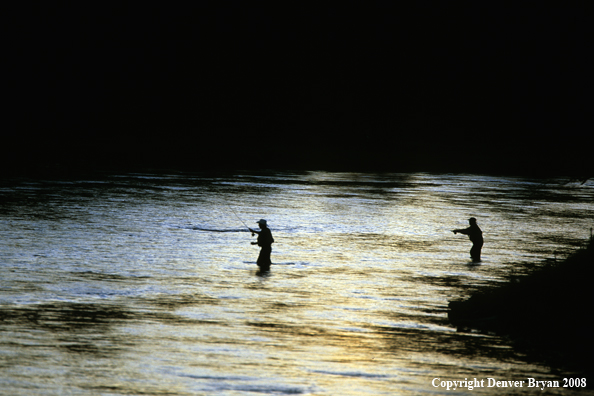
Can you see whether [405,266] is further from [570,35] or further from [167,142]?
[167,142]

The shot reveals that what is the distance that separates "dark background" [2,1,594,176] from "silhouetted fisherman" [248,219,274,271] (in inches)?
2214

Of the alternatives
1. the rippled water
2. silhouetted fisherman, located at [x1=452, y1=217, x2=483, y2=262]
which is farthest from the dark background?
silhouetted fisherman, located at [x1=452, y1=217, x2=483, y2=262]

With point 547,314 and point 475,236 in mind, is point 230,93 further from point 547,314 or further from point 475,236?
point 547,314

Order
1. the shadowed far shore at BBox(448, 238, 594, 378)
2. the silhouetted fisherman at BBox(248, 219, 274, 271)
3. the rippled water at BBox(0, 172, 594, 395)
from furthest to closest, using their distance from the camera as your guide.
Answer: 1. the silhouetted fisherman at BBox(248, 219, 274, 271)
2. the shadowed far shore at BBox(448, 238, 594, 378)
3. the rippled water at BBox(0, 172, 594, 395)

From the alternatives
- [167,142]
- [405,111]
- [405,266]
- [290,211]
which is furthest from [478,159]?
[405,266]

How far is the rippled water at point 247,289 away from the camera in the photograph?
13.0m

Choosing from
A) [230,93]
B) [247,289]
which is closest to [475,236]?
[247,289]

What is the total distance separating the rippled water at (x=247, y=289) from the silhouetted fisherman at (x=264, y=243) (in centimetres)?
59

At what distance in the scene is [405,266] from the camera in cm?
2716

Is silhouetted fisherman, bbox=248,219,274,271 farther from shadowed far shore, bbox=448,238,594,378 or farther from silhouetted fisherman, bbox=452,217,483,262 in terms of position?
shadowed far shore, bbox=448,238,594,378

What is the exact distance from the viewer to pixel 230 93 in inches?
3846

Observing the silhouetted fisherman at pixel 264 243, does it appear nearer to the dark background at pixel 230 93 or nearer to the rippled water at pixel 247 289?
the rippled water at pixel 247 289

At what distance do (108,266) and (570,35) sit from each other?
16361mm

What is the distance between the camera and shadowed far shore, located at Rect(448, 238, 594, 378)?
14.0m
